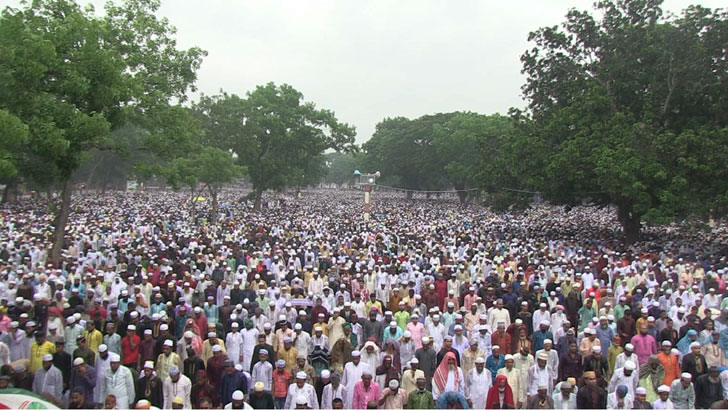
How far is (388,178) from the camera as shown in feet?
218

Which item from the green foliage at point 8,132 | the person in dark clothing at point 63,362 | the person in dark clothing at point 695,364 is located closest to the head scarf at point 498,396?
the person in dark clothing at point 695,364

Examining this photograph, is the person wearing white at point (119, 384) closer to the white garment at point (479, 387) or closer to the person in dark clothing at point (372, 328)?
the person in dark clothing at point (372, 328)

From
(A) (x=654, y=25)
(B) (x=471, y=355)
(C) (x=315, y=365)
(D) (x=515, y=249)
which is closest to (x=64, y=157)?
(C) (x=315, y=365)

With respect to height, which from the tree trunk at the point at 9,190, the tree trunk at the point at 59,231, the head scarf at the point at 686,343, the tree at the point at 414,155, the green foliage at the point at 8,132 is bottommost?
the head scarf at the point at 686,343

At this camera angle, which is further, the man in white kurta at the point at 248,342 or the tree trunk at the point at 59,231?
the tree trunk at the point at 59,231

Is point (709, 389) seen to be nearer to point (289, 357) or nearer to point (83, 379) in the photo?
point (289, 357)

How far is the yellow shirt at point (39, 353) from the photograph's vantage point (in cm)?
652

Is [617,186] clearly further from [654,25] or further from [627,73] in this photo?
[654,25]

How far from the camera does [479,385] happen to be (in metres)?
6.32

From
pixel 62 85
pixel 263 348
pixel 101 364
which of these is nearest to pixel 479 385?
pixel 263 348

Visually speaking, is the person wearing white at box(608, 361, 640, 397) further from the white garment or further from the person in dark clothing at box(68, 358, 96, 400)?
the person in dark clothing at box(68, 358, 96, 400)

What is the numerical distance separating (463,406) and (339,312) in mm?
3042

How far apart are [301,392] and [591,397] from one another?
295cm

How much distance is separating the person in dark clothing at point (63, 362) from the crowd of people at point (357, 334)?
0.02m
